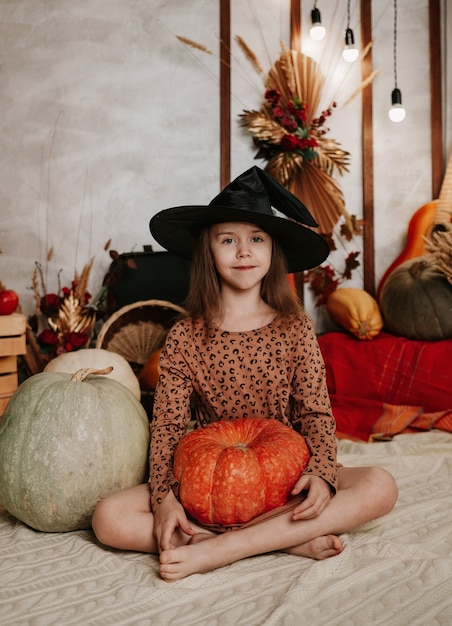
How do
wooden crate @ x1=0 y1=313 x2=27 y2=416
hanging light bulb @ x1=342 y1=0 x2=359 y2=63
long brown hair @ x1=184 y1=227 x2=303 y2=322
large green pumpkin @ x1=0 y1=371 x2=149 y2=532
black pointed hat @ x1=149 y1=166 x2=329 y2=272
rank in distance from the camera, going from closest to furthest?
1. large green pumpkin @ x1=0 y1=371 x2=149 y2=532
2. black pointed hat @ x1=149 y1=166 x2=329 y2=272
3. long brown hair @ x1=184 y1=227 x2=303 y2=322
4. wooden crate @ x1=0 y1=313 x2=27 y2=416
5. hanging light bulb @ x1=342 y1=0 x2=359 y2=63

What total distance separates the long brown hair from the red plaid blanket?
1061 millimetres

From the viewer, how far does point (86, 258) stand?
12.2ft

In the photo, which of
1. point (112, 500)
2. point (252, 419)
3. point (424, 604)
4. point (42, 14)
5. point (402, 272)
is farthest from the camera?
point (42, 14)

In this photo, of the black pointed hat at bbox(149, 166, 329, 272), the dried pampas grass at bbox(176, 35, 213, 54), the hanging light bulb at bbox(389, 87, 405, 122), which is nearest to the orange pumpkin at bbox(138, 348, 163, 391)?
the black pointed hat at bbox(149, 166, 329, 272)

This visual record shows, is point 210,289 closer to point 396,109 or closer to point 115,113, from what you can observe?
point 115,113

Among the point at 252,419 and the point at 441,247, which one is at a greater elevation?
the point at 441,247

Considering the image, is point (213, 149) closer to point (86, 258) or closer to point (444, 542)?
point (86, 258)

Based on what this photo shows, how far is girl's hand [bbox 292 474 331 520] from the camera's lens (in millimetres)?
1443

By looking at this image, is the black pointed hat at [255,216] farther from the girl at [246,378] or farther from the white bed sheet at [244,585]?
the white bed sheet at [244,585]

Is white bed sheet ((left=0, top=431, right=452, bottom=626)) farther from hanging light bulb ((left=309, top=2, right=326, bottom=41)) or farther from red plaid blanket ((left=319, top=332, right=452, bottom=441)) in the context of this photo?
hanging light bulb ((left=309, top=2, right=326, bottom=41))

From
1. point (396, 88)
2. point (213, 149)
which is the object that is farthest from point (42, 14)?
point (396, 88)

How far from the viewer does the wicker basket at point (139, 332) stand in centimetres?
324

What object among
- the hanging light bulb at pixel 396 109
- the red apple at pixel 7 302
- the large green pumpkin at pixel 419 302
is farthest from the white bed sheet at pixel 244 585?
A: the hanging light bulb at pixel 396 109

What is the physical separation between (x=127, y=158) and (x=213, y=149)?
0.56 m
